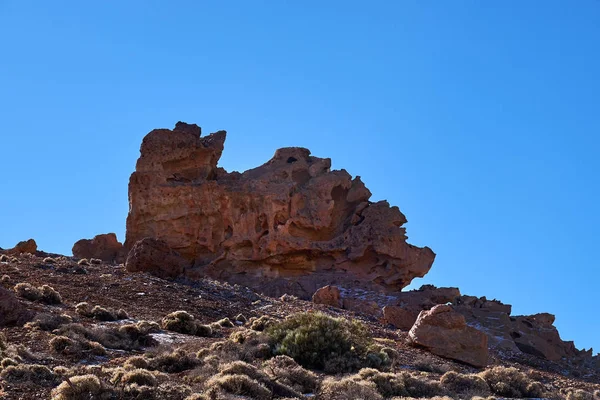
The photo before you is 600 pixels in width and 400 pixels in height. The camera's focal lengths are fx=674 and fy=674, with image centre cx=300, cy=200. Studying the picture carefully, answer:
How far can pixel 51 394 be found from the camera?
886 cm

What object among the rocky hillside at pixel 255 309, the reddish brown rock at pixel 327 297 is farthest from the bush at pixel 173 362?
the reddish brown rock at pixel 327 297

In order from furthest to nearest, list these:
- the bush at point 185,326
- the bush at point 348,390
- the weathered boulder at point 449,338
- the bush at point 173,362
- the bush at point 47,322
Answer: the weathered boulder at point 449,338 → the bush at point 185,326 → the bush at point 47,322 → the bush at point 173,362 → the bush at point 348,390

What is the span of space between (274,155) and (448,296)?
14.3 metres

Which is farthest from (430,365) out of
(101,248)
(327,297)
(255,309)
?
(101,248)

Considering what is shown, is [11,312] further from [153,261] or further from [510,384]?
[153,261]

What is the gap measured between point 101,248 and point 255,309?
1949 cm

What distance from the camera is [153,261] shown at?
26.5 metres

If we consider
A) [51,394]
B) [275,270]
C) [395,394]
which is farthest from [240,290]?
[51,394]

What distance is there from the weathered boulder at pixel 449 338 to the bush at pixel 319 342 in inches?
170

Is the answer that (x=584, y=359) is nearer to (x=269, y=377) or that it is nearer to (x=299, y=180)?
(x=299, y=180)

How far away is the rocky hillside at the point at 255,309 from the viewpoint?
11203 mm

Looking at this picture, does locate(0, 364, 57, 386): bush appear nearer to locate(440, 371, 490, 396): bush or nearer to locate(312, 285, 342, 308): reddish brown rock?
locate(440, 371, 490, 396): bush

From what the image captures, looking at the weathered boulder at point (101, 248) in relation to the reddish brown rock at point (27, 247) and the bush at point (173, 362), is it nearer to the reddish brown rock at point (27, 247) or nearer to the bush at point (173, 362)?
the reddish brown rock at point (27, 247)

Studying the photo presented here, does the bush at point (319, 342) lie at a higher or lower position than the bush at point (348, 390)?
higher
